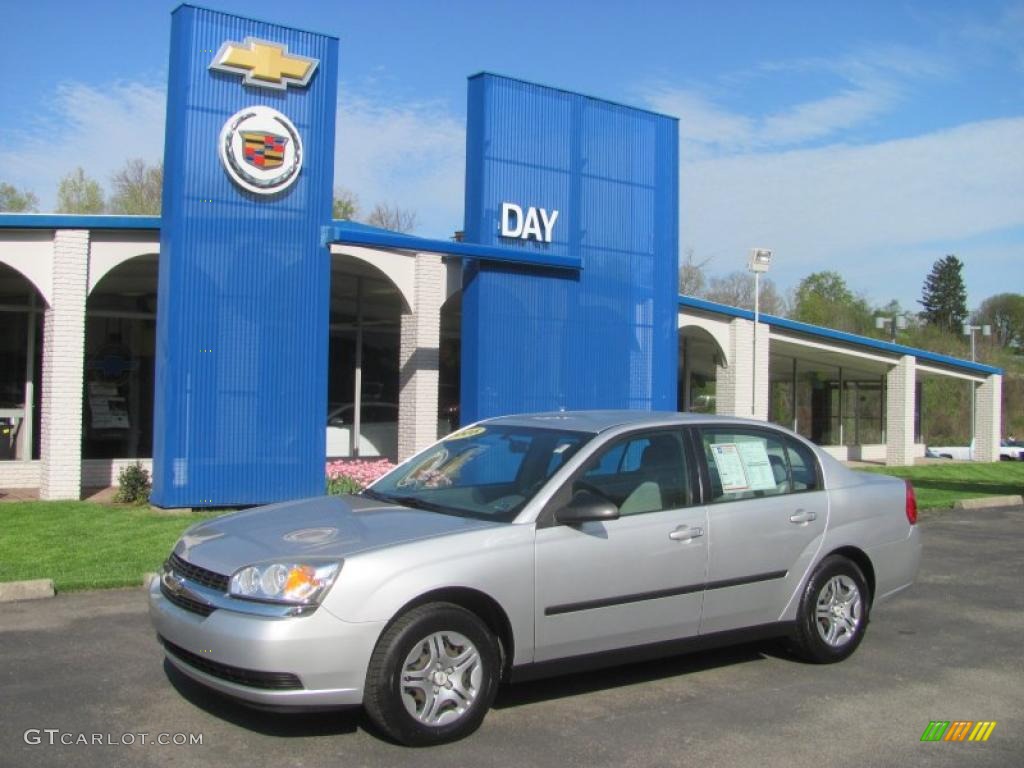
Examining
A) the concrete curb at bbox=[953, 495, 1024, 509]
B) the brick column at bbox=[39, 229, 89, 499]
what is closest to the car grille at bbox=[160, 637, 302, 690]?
the brick column at bbox=[39, 229, 89, 499]

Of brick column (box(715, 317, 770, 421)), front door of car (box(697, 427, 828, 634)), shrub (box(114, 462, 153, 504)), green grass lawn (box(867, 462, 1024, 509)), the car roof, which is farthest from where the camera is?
brick column (box(715, 317, 770, 421))

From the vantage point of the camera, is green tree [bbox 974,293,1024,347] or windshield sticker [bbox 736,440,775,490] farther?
green tree [bbox 974,293,1024,347]

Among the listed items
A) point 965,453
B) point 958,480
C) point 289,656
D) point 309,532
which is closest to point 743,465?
point 309,532

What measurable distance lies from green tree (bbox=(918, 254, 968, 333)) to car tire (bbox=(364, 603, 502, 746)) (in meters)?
96.3

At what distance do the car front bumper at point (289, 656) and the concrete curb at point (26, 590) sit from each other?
4020mm

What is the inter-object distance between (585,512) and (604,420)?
44.6 inches

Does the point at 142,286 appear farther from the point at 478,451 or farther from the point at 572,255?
the point at 478,451

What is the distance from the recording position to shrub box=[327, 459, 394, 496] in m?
14.4

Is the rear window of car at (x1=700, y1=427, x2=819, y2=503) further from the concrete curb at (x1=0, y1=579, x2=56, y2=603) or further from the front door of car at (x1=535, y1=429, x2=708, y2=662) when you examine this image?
the concrete curb at (x1=0, y1=579, x2=56, y2=603)

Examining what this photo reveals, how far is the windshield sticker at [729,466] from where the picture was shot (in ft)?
20.8

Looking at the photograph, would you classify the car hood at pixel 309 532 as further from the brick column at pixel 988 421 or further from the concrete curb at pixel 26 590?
the brick column at pixel 988 421

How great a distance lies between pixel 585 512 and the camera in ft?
17.7

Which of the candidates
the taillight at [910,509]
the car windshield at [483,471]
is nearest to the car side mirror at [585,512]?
the car windshield at [483,471]

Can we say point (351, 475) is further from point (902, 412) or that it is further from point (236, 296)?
point (902, 412)
